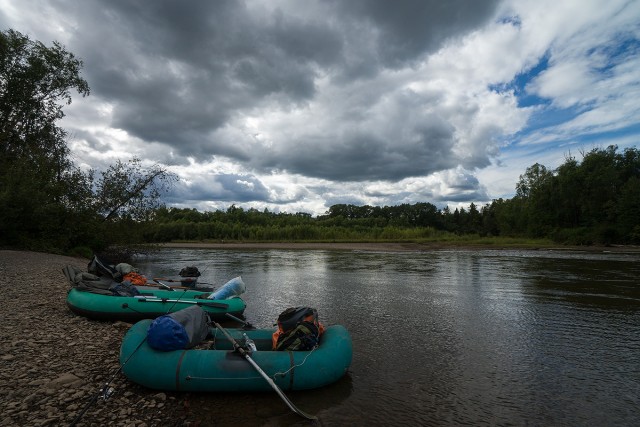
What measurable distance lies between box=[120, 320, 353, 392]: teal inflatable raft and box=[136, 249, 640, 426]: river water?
0.77 feet

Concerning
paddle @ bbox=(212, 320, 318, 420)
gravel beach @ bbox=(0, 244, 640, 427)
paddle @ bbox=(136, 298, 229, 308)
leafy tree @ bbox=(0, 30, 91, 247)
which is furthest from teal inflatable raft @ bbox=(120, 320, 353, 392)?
leafy tree @ bbox=(0, 30, 91, 247)

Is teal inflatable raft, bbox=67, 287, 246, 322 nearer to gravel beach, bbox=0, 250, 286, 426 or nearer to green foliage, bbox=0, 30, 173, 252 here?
gravel beach, bbox=0, 250, 286, 426

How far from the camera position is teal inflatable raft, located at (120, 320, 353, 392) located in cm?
500

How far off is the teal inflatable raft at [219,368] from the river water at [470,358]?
23 centimetres

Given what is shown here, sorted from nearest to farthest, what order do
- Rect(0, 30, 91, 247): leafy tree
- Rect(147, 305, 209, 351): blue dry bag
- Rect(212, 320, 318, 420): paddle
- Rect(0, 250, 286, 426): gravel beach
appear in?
Rect(0, 250, 286, 426): gravel beach → Rect(212, 320, 318, 420): paddle → Rect(147, 305, 209, 351): blue dry bag → Rect(0, 30, 91, 247): leafy tree

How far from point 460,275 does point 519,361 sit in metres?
12.7

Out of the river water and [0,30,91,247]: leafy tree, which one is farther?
[0,30,91,247]: leafy tree

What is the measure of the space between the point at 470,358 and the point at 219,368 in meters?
4.72

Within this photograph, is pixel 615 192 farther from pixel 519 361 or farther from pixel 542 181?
pixel 519 361

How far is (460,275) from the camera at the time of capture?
19109mm

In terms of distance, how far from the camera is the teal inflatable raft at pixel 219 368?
5.00 meters

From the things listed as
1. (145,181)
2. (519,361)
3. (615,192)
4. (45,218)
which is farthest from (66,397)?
(615,192)

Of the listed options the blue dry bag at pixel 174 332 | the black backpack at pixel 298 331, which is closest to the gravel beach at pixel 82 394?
the blue dry bag at pixel 174 332

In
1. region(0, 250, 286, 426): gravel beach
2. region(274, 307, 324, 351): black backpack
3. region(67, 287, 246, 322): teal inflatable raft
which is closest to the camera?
region(0, 250, 286, 426): gravel beach
